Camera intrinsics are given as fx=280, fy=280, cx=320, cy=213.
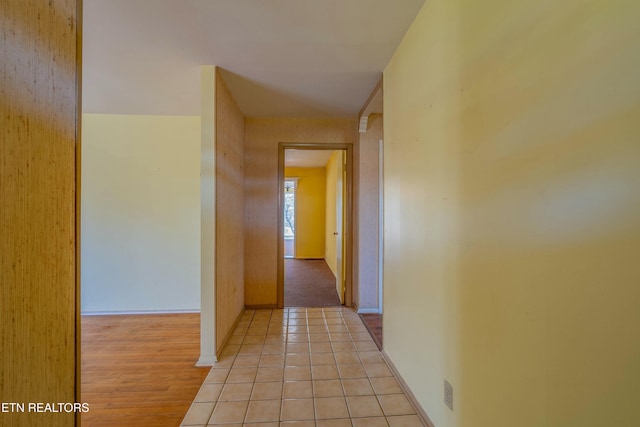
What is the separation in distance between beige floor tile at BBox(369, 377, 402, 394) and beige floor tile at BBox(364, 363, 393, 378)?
5cm

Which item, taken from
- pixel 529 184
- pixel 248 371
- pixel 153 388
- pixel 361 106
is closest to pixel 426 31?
pixel 529 184

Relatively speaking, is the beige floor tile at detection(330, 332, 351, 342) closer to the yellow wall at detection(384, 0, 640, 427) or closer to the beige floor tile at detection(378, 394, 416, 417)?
the beige floor tile at detection(378, 394, 416, 417)

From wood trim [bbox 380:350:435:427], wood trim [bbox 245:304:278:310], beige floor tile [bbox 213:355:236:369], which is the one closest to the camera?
wood trim [bbox 380:350:435:427]

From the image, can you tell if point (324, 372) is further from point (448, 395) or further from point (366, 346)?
point (448, 395)

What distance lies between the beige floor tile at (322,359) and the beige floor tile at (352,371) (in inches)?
4.2

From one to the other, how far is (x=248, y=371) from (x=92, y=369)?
1233 millimetres

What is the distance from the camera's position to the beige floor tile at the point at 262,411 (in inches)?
65.2

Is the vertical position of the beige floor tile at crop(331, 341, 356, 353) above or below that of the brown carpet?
above

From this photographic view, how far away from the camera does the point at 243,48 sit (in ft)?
6.89

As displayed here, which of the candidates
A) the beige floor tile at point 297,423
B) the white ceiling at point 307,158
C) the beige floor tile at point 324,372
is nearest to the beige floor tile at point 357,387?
the beige floor tile at point 324,372

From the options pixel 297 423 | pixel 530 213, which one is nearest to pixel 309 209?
pixel 297 423

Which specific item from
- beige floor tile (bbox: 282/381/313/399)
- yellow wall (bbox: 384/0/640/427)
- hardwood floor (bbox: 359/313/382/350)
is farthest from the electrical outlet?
hardwood floor (bbox: 359/313/382/350)

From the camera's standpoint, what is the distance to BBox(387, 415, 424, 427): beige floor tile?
1.60m

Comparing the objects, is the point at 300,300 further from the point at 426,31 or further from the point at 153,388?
the point at 426,31
